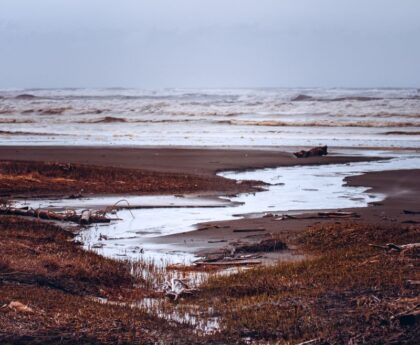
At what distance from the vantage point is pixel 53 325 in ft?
24.6

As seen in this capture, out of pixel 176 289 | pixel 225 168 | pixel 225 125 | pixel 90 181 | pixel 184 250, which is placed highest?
pixel 176 289

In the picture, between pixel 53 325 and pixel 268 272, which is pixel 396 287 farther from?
pixel 53 325

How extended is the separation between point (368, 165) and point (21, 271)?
1996cm

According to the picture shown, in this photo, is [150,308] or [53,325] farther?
[150,308]

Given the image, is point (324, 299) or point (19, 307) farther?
point (324, 299)

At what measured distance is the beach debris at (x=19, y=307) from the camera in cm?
791

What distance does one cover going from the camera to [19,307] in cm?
803

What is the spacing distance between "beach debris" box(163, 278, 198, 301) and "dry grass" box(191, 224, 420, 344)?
19cm

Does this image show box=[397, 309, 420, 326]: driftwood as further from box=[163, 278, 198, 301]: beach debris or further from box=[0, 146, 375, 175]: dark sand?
box=[0, 146, 375, 175]: dark sand

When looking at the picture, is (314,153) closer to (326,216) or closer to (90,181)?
(90,181)

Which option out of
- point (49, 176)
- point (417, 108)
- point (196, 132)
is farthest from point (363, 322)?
point (417, 108)

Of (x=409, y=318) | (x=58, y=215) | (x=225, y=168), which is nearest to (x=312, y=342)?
(x=409, y=318)

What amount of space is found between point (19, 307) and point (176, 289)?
2.07m

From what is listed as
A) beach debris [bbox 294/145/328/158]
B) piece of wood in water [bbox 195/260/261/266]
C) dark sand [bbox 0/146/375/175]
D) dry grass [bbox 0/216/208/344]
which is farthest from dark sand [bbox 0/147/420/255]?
dry grass [bbox 0/216/208/344]
